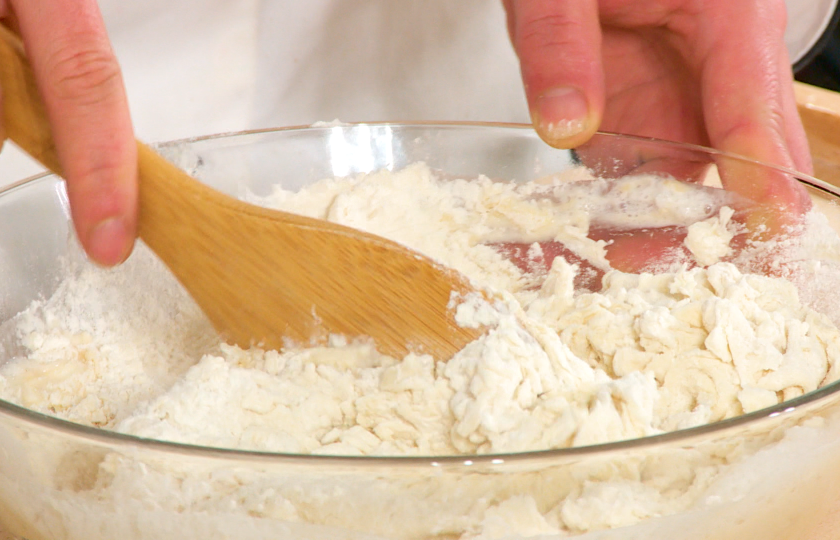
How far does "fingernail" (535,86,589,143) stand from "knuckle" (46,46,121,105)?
391 millimetres

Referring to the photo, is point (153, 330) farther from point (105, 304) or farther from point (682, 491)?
point (682, 491)

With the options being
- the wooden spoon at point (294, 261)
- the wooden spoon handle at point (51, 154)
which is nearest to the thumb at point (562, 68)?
the wooden spoon at point (294, 261)

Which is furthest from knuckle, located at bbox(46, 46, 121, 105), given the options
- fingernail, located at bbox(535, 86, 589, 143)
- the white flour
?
fingernail, located at bbox(535, 86, 589, 143)

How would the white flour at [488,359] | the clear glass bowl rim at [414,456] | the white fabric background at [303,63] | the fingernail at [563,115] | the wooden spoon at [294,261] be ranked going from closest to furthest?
the clear glass bowl rim at [414,456] → the white flour at [488,359] → the wooden spoon at [294,261] → the fingernail at [563,115] → the white fabric background at [303,63]

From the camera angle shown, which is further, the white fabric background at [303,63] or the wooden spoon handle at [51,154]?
the white fabric background at [303,63]

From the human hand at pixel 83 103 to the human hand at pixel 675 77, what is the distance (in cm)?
39

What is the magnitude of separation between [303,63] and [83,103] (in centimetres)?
64

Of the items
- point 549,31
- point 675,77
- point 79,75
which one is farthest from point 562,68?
point 79,75

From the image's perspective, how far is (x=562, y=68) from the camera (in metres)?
0.73

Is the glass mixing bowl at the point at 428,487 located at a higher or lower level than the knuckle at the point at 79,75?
lower

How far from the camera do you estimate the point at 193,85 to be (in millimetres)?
1054

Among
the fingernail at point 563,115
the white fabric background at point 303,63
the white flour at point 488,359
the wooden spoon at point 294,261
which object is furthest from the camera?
the white fabric background at point 303,63

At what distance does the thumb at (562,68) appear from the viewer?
2.35ft

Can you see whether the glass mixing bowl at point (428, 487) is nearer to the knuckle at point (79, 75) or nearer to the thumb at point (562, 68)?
the knuckle at point (79, 75)
